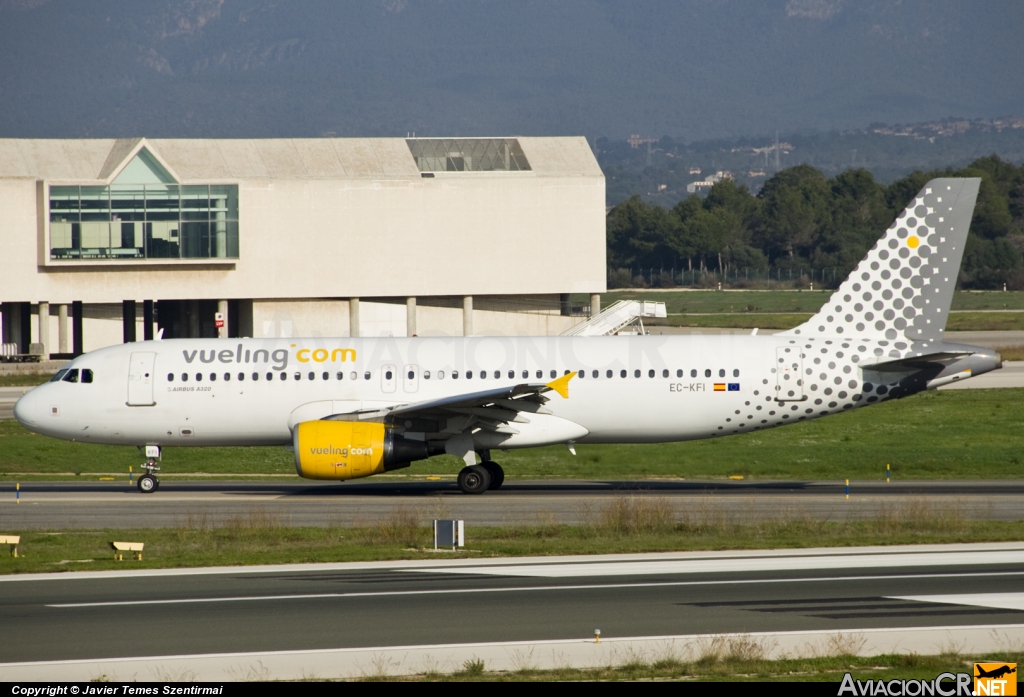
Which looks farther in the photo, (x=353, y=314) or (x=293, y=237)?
(x=353, y=314)

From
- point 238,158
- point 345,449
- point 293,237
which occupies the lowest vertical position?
point 345,449

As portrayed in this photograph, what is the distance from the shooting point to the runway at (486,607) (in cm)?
1373

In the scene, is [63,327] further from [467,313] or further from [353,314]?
[467,313]

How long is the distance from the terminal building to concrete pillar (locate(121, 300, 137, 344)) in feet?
0.45

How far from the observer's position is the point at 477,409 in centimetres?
2811

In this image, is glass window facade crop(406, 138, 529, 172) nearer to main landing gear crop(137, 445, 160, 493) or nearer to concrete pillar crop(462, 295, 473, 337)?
concrete pillar crop(462, 295, 473, 337)

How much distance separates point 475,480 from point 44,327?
51905mm

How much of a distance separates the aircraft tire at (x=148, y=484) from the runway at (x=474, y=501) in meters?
0.17

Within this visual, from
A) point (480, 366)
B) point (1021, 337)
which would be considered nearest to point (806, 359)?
point (480, 366)

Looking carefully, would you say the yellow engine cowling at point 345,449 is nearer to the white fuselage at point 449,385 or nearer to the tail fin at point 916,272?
the white fuselage at point 449,385

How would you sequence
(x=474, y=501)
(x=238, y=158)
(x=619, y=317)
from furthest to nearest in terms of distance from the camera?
(x=238, y=158)
(x=619, y=317)
(x=474, y=501)

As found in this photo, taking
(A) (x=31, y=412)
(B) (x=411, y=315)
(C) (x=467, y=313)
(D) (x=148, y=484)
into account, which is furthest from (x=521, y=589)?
(C) (x=467, y=313)

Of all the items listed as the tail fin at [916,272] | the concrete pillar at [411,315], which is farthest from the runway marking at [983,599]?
the concrete pillar at [411,315]

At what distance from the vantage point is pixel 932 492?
28.3 metres
